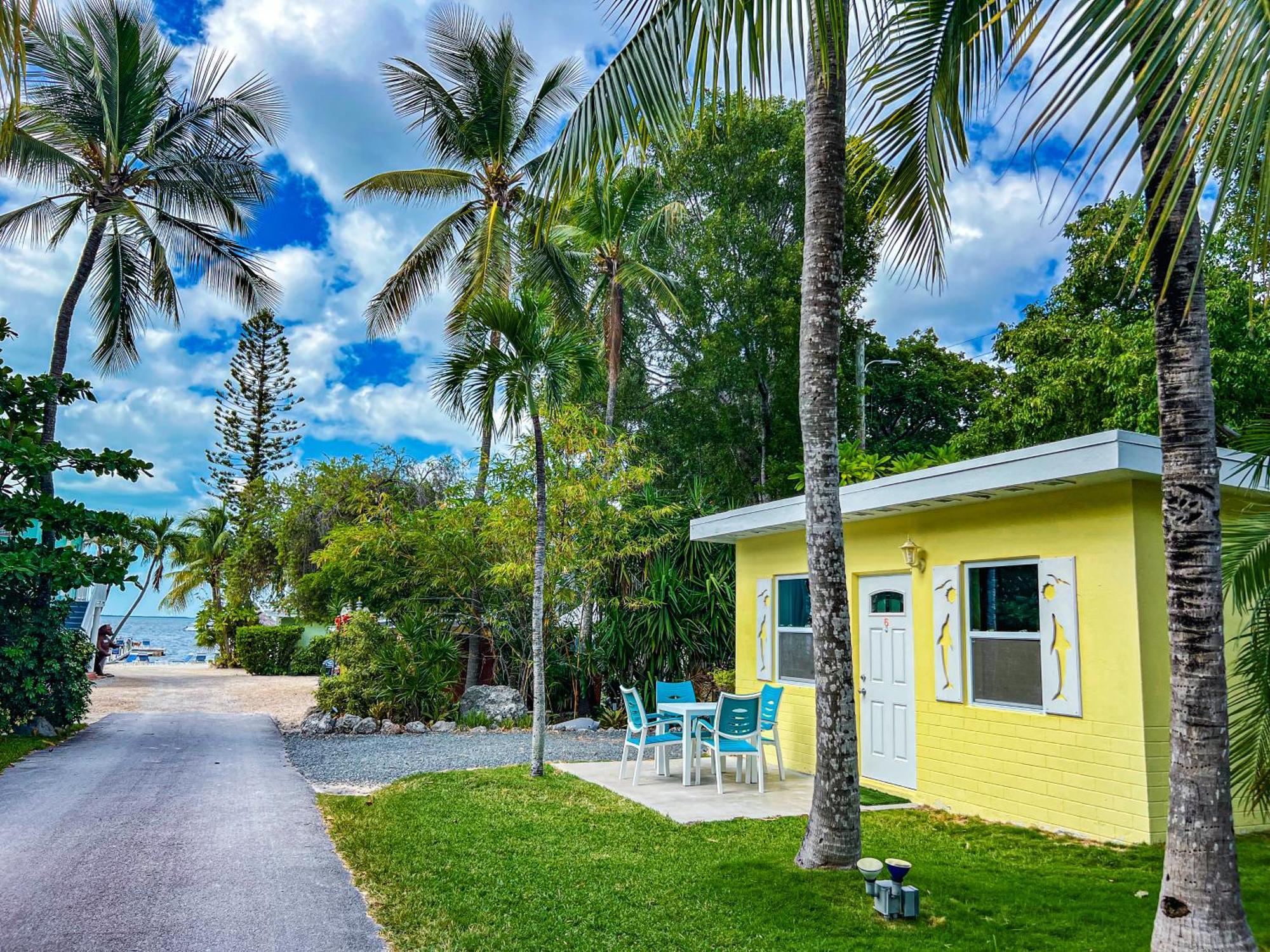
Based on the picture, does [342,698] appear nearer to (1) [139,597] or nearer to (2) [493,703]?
(2) [493,703]

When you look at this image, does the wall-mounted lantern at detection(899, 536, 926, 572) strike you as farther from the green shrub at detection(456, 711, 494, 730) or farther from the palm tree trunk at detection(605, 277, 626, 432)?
the palm tree trunk at detection(605, 277, 626, 432)

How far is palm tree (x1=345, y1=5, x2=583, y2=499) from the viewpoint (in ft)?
53.2

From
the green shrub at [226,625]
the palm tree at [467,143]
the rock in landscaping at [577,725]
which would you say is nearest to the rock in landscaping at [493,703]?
the rock in landscaping at [577,725]

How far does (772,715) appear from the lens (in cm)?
940

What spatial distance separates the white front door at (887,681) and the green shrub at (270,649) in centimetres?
2174

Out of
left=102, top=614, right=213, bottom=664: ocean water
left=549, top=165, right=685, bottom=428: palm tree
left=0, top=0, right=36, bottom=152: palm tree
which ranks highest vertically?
left=549, top=165, right=685, bottom=428: palm tree

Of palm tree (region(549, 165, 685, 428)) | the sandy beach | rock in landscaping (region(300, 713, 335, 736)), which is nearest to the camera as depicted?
rock in landscaping (region(300, 713, 335, 736))

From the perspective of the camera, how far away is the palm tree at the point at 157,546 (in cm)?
2464

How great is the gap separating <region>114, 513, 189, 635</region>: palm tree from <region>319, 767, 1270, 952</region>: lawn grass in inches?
802

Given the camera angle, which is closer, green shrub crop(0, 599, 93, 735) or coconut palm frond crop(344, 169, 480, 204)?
green shrub crop(0, 599, 93, 735)

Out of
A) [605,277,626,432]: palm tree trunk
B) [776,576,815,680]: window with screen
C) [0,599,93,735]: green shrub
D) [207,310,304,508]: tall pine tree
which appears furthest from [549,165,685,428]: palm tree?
[207,310,304,508]: tall pine tree

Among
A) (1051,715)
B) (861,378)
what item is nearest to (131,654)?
(861,378)

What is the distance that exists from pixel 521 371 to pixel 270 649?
21.2 metres

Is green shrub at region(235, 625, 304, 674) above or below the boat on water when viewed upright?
above
